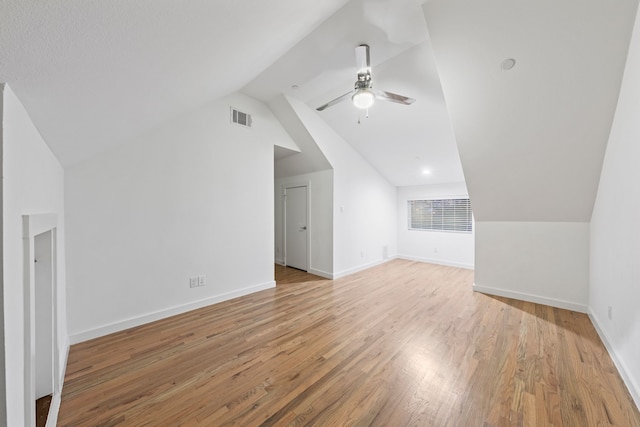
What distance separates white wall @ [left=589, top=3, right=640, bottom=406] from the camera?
166 centimetres

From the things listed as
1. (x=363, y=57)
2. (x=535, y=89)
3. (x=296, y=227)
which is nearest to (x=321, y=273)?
(x=296, y=227)

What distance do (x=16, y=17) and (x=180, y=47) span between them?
2.48ft

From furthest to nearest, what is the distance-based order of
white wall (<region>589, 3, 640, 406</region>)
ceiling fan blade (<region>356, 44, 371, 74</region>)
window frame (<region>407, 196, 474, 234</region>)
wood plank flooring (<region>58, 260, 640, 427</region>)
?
window frame (<region>407, 196, 474, 234</region>), ceiling fan blade (<region>356, 44, 371, 74</region>), white wall (<region>589, 3, 640, 406</region>), wood plank flooring (<region>58, 260, 640, 427</region>)

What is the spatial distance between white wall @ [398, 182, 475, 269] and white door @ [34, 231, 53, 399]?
610 centimetres

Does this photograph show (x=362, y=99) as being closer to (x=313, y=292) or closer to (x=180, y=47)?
(x=180, y=47)

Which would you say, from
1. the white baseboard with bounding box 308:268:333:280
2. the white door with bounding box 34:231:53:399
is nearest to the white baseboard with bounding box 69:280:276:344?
the white door with bounding box 34:231:53:399

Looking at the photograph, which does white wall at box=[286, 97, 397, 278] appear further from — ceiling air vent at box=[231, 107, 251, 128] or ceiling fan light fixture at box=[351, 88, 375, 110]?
ceiling fan light fixture at box=[351, 88, 375, 110]

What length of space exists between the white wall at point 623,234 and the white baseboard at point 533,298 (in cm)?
55

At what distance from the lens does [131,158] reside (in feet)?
8.33

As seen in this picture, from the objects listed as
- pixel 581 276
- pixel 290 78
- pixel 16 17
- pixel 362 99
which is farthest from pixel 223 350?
pixel 581 276

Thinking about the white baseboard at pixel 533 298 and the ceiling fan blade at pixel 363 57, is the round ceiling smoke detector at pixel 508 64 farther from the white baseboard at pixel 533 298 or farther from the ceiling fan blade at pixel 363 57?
the white baseboard at pixel 533 298

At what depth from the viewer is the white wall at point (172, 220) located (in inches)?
A: 91.5

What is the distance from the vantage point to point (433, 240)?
19.0 ft

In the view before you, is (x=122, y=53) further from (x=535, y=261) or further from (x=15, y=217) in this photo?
(x=535, y=261)
